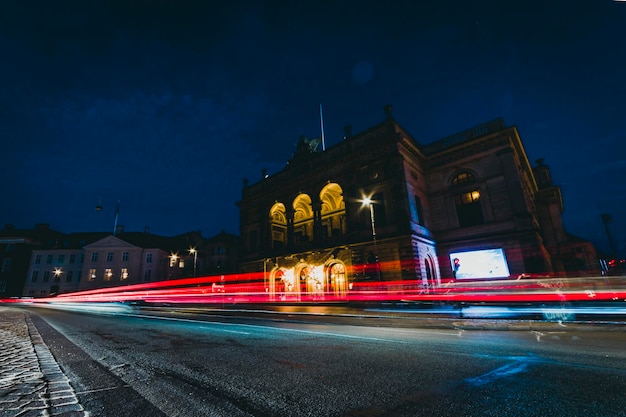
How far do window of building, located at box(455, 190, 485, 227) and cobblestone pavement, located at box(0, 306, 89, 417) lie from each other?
26.9m

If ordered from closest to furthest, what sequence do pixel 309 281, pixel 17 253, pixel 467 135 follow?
pixel 467 135
pixel 309 281
pixel 17 253

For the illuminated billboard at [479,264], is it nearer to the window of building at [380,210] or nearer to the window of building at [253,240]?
the window of building at [380,210]

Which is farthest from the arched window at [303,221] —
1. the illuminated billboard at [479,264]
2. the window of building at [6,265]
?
the window of building at [6,265]

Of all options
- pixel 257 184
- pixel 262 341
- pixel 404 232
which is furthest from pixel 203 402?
pixel 257 184

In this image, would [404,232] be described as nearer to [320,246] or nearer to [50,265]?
[320,246]

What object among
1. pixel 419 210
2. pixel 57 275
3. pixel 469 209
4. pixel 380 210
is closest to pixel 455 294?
pixel 419 210

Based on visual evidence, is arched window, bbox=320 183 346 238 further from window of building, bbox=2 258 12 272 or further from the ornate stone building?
window of building, bbox=2 258 12 272

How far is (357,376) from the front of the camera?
3.48 meters

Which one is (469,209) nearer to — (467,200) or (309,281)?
(467,200)

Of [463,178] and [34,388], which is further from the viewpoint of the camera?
[463,178]

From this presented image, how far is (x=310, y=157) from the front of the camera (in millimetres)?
31844

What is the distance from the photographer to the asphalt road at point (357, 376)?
2488 millimetres

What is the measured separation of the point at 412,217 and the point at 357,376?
21.0 metres

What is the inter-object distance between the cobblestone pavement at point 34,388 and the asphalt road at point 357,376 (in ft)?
0.45
